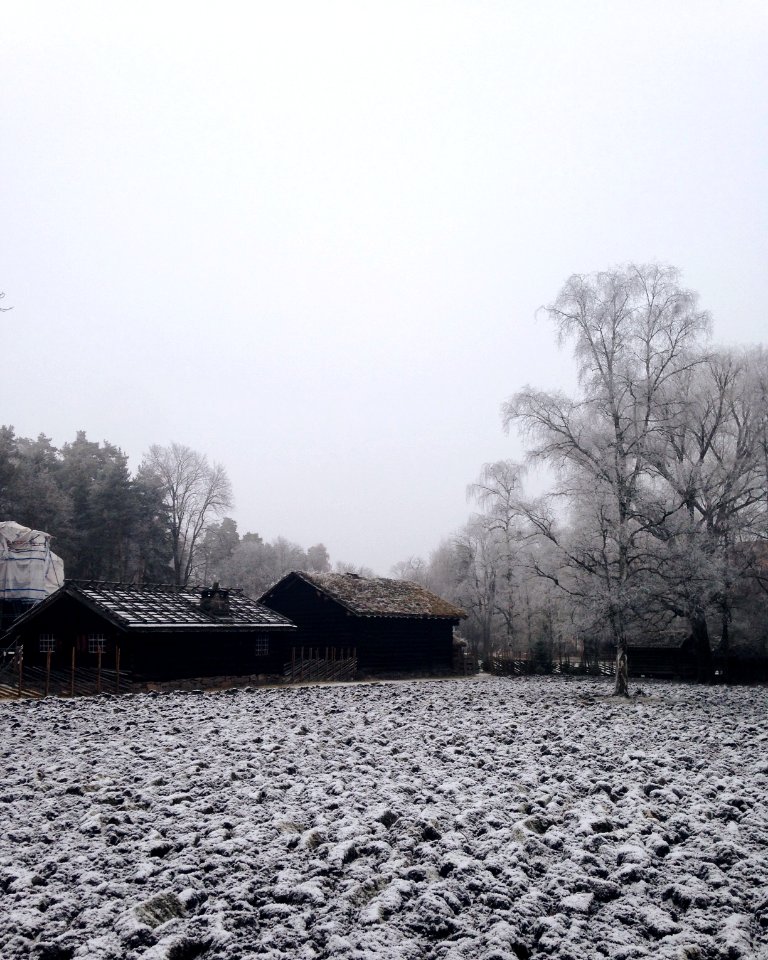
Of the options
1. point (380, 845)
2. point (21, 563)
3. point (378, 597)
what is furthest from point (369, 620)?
point (380, 845)


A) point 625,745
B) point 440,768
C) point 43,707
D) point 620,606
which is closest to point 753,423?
point 620,606

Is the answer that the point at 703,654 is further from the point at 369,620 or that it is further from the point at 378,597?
the point at 378,597

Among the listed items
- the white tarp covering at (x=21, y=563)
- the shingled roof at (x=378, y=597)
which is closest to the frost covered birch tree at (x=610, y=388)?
the shingled roof at (x=378, y=597)

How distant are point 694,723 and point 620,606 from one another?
680 centimetres

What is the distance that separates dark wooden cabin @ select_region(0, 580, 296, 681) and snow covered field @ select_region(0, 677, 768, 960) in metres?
11.4

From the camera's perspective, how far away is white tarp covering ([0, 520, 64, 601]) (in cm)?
4547

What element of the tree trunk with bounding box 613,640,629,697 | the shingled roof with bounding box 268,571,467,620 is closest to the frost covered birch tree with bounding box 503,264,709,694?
the tree trunk with bounding box 613,640,629,697

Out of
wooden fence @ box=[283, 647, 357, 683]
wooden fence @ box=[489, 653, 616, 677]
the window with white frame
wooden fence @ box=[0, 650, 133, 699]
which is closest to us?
wooden fence @ box=[0, 650, 133, 699]

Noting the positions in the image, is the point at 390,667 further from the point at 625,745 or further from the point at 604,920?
the point at 604,920

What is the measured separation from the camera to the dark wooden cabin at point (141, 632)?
2692 centimetres

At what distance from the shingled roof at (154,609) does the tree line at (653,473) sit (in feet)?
37.3

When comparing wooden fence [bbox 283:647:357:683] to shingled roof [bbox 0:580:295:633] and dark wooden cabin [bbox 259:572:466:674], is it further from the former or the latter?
shingled roof [bbox 0:580:295:633]

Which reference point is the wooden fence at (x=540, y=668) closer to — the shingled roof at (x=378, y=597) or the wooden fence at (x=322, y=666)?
the shingled roof at (x=378, y=597)

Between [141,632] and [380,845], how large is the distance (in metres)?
20.5
